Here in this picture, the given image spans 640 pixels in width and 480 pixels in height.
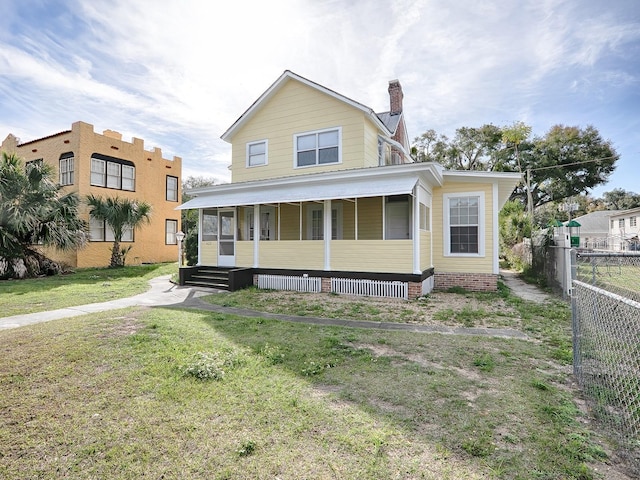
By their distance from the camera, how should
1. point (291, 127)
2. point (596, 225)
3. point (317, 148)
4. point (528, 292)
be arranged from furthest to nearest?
point (596, 225), point (291, 127), point (317, 148), point (528, 292)

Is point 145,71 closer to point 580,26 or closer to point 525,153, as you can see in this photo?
point 580,26

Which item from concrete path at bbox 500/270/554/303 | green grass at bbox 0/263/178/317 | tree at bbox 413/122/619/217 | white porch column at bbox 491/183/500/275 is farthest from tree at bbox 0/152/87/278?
tree at bbox 413/122/619/217

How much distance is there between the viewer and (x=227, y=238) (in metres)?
14.1

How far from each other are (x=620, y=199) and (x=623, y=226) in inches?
1153

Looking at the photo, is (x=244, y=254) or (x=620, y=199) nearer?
(x=244, y=254)

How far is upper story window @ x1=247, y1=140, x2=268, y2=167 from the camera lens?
1450 centimetres

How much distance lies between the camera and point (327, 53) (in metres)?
12.3

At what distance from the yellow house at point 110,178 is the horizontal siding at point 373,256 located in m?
14.1

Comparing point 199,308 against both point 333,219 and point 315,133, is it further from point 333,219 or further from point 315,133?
point 315,133

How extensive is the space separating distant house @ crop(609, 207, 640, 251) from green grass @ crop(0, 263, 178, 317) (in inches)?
1660

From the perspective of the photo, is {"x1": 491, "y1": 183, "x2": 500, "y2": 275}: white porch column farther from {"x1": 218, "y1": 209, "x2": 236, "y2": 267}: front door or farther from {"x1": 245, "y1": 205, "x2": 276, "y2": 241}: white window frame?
{"x1": 218, "y1": 209, "x2": 236, "y2": 267}: front door

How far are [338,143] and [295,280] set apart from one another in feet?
18.3

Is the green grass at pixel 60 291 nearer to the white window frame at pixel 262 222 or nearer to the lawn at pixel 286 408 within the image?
the lawn at pixel 286 408

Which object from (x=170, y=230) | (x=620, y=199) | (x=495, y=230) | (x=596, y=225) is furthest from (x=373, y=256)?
(x=620, y=199)
